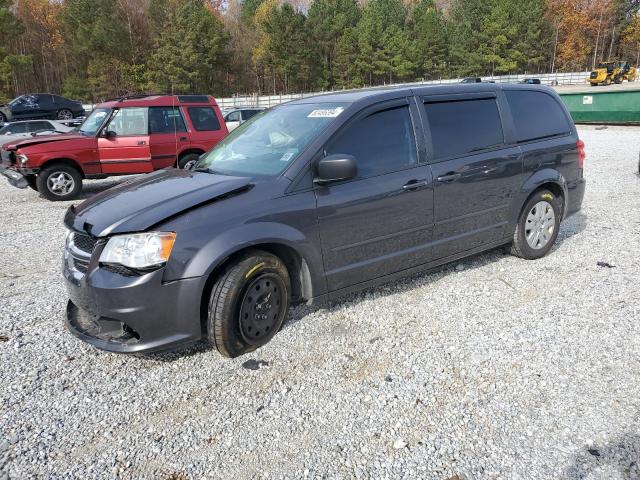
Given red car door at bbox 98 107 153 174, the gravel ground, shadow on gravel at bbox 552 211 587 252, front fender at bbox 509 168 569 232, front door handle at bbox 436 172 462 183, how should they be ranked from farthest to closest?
red car door at bbox 98 107 153 174 < shadow on gravel at bbox 552 211 587 252 < front fender at bbox 509 168 569 232 < front door handle at bbox 436 172 462 183 < the gravel ground

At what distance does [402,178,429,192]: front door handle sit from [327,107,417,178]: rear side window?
0.14 m

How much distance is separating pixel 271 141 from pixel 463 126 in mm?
1765

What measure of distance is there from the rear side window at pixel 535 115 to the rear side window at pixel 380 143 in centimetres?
148

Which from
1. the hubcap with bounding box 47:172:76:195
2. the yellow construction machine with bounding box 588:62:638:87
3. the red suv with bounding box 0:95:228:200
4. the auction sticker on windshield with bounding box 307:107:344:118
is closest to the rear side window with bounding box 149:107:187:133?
the red suv with bounding box 0:95:228:200

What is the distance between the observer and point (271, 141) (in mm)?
3955

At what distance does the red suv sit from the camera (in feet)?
29.9

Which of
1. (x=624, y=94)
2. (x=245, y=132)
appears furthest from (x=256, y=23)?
(x=245, y=132)

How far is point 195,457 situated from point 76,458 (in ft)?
2.05

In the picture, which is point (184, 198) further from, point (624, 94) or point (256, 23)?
point (256, 23)

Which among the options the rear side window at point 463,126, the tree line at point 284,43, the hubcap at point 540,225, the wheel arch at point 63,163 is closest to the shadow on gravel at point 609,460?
the rear side window at point 463,126

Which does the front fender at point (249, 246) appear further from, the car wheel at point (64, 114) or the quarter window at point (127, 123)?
the car wheel at point (64, 114)

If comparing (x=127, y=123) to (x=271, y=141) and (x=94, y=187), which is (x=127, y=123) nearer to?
(x=94, y=187)

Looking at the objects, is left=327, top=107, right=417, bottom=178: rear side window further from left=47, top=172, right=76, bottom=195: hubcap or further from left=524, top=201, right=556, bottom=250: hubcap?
left=47, top=172, right=76, bottom=195: hubcap

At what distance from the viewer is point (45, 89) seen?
219 feet
